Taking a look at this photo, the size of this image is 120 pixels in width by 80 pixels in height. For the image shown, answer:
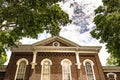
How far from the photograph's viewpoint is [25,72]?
65.0 ft

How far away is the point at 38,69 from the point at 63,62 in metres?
3.33

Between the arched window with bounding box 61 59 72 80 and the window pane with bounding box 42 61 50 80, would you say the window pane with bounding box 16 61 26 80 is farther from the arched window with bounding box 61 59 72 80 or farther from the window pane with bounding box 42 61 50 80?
the arched window with bounding box 61 59 72 80

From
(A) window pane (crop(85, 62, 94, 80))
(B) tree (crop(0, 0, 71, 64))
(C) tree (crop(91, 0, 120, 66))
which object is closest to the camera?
(B) tree (crop(0, 0, 71, 64))

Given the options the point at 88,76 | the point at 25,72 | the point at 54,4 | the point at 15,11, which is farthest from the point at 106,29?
the point at 25,72

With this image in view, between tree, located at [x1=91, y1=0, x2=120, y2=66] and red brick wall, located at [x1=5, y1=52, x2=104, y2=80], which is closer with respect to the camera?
tree, located at [x1=91, y1=0, x2=120, y2=66]

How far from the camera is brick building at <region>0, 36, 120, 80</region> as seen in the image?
64.5 feet

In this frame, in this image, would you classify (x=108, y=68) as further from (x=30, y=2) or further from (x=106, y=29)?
(x=30, y=2)

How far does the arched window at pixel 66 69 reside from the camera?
1963 centimetres

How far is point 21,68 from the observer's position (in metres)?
20.3

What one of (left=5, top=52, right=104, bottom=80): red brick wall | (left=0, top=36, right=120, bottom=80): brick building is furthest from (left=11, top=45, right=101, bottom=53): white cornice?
(left=5, top=52, right=104, bottom=80): red brick wall

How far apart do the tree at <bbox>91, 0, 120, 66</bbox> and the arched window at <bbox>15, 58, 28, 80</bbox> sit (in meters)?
9.39

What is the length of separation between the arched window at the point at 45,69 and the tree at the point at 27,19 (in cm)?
543

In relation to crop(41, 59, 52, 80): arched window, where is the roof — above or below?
above

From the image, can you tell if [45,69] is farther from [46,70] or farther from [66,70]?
[66,70]
